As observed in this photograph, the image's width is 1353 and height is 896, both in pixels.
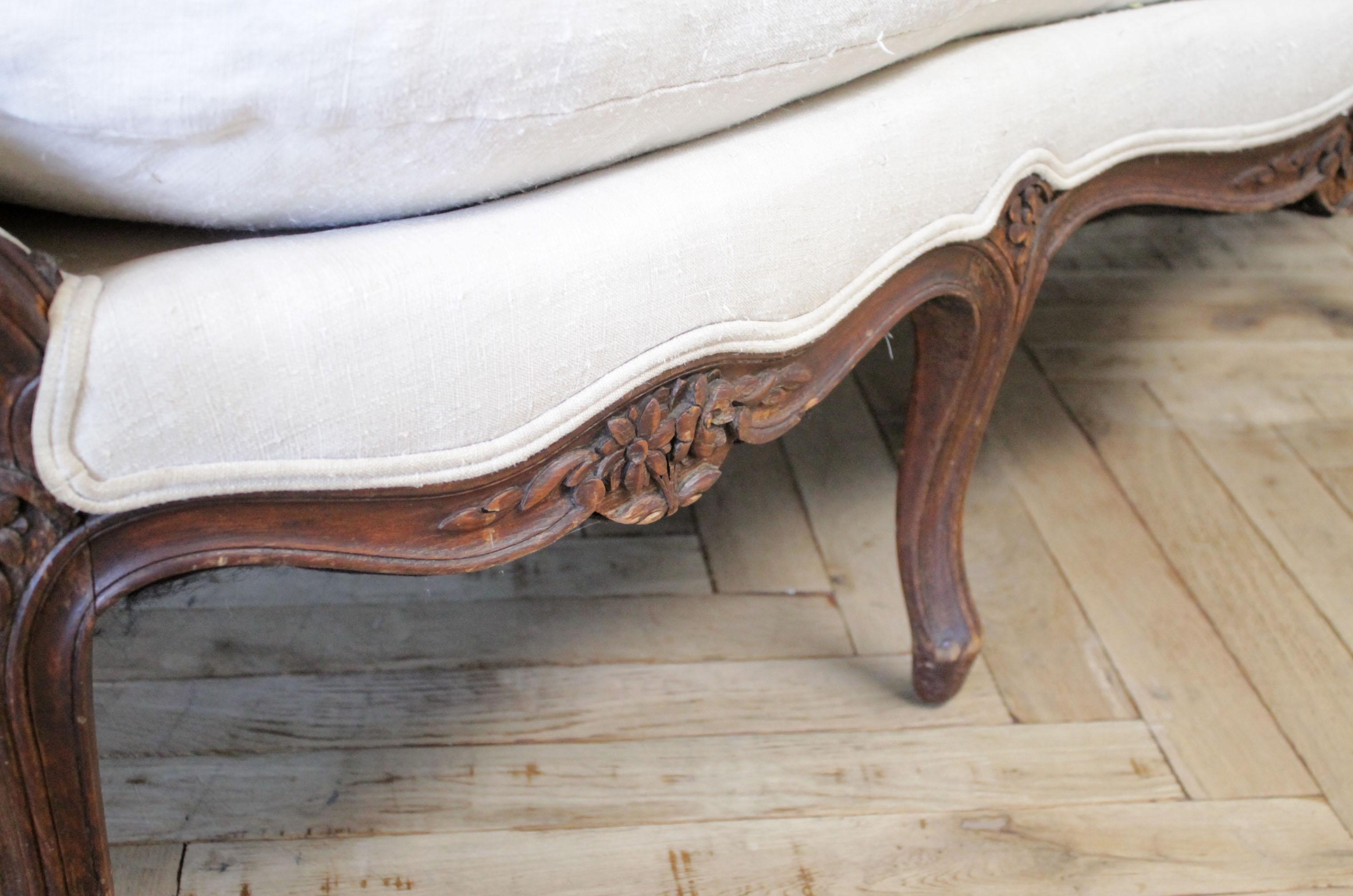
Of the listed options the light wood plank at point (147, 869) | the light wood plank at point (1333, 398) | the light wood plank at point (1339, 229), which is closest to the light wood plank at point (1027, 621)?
the light wood plank at point (1333, 398)

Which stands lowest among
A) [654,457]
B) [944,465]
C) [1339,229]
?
[1339,229]

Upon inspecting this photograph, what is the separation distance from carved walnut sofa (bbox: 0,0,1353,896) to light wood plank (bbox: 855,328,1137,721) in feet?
0.86

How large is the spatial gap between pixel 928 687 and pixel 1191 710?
160 mm

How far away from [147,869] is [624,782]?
0.75 ft

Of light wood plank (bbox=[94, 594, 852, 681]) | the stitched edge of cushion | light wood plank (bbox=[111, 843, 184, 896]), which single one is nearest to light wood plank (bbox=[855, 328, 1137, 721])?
light wood plank (bbox=[94, 594, 852, 681])

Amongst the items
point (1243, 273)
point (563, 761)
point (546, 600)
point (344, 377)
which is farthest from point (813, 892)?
point (1243, 273)

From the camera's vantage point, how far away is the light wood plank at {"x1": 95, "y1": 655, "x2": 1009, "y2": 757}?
0.66 m

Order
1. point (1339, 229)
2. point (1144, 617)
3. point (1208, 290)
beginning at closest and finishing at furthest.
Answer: point (1144, 617) < point (1208, 290) < point (1339, 229)

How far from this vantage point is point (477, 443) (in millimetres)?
402

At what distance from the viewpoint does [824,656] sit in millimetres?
742

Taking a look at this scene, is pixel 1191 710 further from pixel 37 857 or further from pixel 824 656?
pixel 37 857

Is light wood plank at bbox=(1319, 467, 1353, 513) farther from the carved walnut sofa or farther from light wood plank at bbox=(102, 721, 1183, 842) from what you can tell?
the carved walnut sofa

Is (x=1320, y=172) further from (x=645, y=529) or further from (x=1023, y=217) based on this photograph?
(x=645, y=529)

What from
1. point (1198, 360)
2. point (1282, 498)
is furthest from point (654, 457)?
point (1198, 360)
